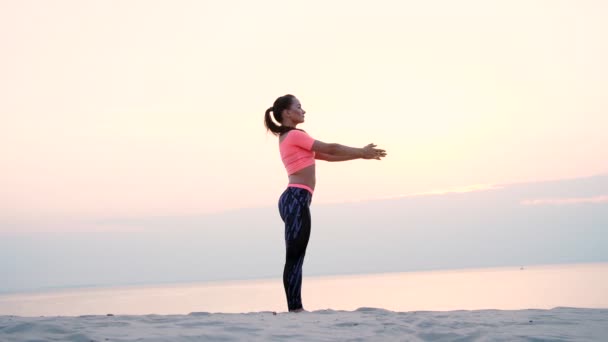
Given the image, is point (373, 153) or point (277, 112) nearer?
point (373, 153)

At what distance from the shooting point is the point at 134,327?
12.9 feet

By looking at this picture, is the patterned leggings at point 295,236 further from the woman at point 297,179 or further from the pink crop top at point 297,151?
the pink crop top at point 297,151

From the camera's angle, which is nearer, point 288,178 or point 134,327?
point 134,327

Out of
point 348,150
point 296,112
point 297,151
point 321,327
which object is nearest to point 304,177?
point 297,151

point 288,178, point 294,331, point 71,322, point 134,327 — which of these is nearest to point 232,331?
point 294,331

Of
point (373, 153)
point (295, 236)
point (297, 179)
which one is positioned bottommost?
point (295, 236)

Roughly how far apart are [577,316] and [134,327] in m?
3.01

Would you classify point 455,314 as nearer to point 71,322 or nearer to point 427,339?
point 427,339

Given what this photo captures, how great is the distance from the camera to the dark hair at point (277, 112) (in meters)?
5.63

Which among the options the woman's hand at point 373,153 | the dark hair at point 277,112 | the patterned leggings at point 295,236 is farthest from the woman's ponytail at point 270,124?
the woman's hand at point 373,153

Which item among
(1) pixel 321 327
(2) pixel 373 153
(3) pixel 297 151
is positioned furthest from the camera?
(3) pixel 297 151

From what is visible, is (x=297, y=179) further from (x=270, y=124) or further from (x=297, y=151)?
(x=270, y=124)

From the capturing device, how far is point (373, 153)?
208 inches

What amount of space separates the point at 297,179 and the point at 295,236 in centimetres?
48
